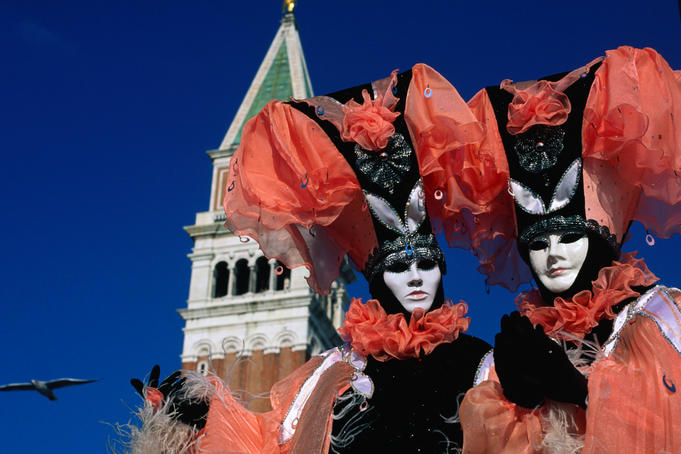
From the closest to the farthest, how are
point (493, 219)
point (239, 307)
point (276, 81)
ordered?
point (493, 219)
point (239, 307)
point (276, 81)

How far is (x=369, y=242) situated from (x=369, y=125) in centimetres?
43

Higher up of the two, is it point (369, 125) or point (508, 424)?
point (369, 125)

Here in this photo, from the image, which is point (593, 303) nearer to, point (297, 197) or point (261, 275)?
point (297, 197)

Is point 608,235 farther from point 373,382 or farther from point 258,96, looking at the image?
point 258,96

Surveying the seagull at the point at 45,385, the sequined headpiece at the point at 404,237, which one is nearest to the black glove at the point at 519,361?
the sequined headpiece at the point at 404,237

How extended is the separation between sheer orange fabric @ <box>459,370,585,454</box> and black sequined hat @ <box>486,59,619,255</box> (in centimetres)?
75

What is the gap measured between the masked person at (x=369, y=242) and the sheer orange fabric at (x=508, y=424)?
38 cm

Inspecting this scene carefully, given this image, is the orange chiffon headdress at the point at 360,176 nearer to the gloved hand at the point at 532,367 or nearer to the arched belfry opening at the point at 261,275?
the gloved hand at the point at 532,367

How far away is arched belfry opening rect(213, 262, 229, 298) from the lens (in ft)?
95.9

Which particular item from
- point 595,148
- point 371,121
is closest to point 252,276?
point 371,121

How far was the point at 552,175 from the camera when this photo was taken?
313cm

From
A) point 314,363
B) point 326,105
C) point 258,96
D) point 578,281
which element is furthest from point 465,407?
point 258,96

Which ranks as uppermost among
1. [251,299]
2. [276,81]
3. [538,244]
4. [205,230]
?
[276,81]

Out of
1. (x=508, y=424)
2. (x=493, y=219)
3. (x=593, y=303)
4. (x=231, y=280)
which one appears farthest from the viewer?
(x=231, y=280)
